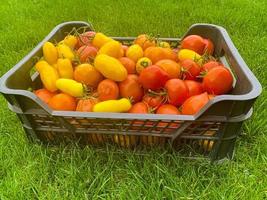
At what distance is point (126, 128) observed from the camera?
135 cm

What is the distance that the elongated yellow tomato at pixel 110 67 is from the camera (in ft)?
4.63

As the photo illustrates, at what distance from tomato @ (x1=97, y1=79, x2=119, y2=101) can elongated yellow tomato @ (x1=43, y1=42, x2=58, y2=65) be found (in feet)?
0.97

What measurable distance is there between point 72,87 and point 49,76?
136 millimetres

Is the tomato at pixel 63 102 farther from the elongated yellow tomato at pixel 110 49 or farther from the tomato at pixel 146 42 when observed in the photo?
the tomato at pixel 146 42

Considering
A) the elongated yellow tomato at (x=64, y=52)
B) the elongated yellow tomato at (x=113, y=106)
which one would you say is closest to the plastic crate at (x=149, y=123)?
the elongated yellow tomato at (x=113, y=106)

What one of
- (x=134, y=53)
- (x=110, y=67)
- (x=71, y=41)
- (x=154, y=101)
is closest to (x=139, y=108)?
(x=154, y=101)

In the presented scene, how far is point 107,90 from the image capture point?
4.63 ft

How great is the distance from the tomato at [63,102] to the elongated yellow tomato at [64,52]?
21cm

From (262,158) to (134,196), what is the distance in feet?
1.68

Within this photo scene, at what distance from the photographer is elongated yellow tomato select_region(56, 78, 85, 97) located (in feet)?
4.72

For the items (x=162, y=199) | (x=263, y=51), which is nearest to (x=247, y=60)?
(x=263, y=51)

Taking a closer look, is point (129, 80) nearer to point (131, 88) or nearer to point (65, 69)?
point (131, 88)

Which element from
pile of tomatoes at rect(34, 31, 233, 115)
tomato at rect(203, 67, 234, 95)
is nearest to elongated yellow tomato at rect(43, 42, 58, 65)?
pile of tomatoes at rect(34, 31, 233, 115)

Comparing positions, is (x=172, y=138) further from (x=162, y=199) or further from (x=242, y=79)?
(x=242, y=79)
